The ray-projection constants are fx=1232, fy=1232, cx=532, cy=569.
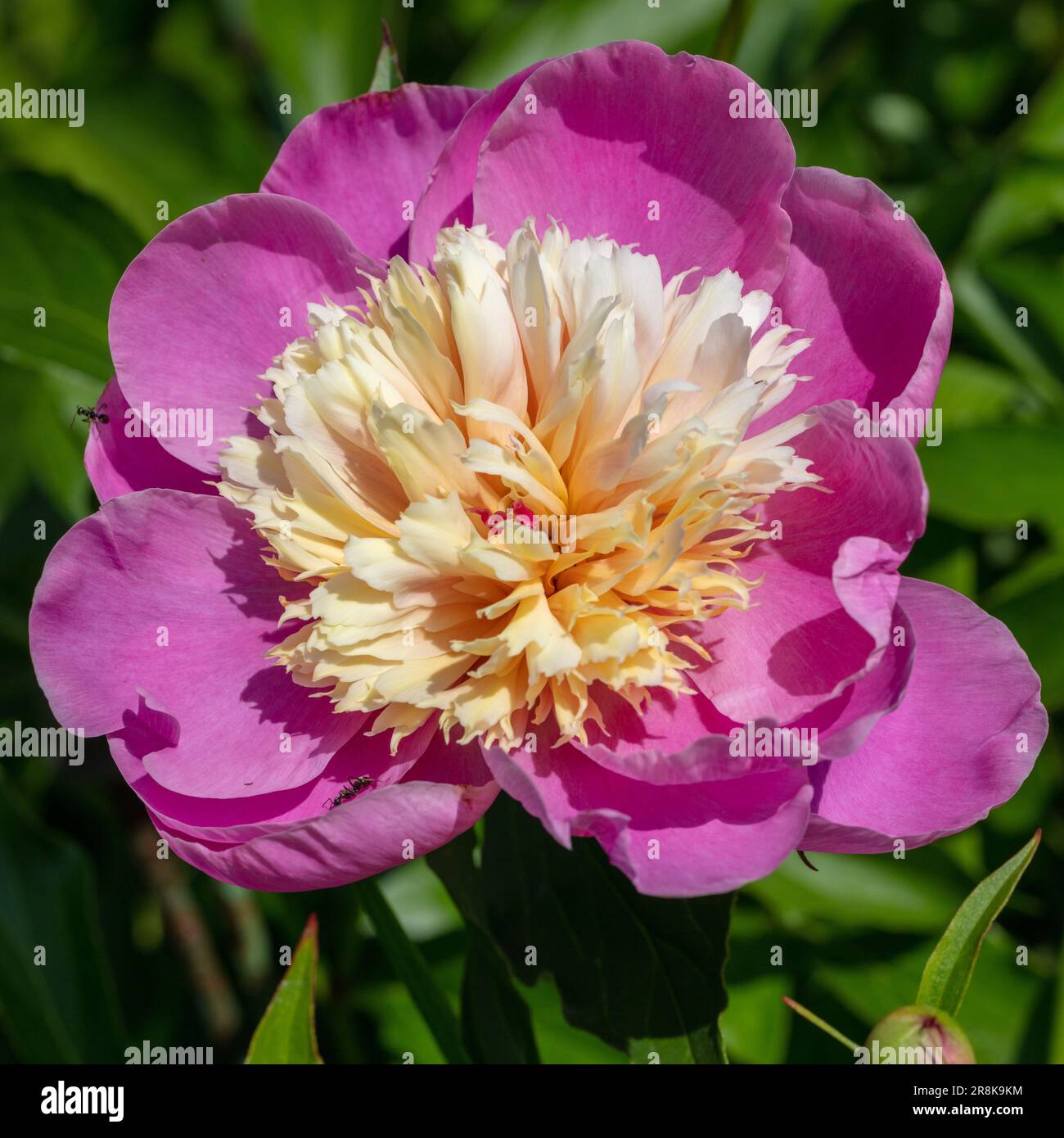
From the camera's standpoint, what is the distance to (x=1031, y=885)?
1948 millimetres

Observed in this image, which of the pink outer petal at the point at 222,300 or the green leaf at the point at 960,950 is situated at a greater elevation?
the pink outer petal at the point at 222,300

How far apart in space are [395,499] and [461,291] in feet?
0.80

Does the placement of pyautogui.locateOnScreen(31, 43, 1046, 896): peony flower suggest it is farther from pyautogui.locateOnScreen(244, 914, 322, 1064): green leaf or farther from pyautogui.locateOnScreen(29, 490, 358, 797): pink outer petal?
pyautogui.locateOnScreen(244, 914, 322, 1064): green leaf

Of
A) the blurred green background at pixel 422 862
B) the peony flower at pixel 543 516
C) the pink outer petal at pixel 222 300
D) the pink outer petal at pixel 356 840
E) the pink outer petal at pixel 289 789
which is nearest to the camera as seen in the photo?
the pink outer petal at pixel 356 840

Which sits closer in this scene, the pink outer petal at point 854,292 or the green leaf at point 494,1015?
the pink outer petal at point 854,292

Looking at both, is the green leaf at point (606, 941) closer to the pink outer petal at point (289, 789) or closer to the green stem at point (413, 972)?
the green stem at point (413, 972)

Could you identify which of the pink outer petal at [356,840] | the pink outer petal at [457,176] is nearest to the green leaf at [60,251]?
the pink outer petal at [457,176]

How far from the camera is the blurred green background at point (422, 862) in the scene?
1799 millimetres

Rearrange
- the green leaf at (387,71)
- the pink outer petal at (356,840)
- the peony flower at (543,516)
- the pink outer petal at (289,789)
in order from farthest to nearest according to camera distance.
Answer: the green leaf at (387,71), the pink outer petal at (289,789), the peony flower at (543,516), the pink outer petal at (356,840)

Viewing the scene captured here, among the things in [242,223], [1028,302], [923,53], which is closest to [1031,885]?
[1028,302]

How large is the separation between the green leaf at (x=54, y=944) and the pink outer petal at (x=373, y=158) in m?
0.96

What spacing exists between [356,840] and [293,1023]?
355 millimetres

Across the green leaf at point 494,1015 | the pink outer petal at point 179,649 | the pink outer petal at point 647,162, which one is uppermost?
the pink outer petal at point 647,162

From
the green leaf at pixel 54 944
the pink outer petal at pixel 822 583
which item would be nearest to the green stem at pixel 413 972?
the pink outer petal at pixel 822 583
